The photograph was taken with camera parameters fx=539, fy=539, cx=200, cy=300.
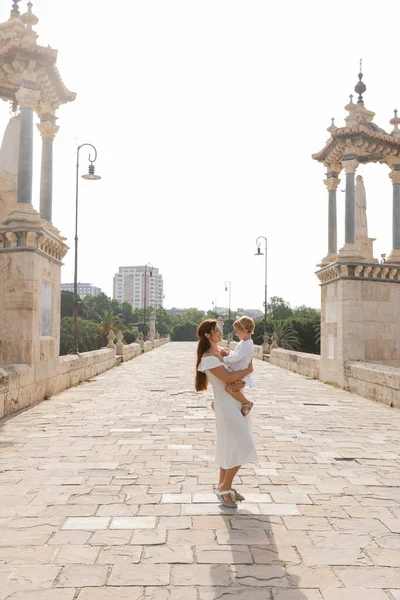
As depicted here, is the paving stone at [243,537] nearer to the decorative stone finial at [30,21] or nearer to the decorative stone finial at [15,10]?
the decorative stone finial at [30,21]

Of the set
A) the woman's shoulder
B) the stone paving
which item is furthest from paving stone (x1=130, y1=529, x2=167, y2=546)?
the woman's shoulder

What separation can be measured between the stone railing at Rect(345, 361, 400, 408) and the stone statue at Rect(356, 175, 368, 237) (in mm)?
4506

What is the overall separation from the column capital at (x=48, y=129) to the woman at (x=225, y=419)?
35.3 feet

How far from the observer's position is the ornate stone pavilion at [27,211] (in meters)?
10.7

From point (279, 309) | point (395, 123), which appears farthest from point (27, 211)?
Result: point (279, 309)

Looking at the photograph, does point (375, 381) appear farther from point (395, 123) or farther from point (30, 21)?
point (30, 21)

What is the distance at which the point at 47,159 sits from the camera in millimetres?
13695

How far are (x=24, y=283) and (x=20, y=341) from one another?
1155 millimetres

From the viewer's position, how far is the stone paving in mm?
3148

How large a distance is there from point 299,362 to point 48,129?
38.6ft

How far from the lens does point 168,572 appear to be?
327 centimetres

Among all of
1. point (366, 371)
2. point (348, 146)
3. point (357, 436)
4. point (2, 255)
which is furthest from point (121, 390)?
point (348, 146)

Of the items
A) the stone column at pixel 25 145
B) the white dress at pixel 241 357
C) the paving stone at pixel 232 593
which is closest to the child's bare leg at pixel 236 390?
the white dress at pixel 241 357

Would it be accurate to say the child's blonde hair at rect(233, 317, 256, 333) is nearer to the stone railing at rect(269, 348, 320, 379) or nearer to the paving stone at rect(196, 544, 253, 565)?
the paving stone at rect(196, 544, 253, 565)
